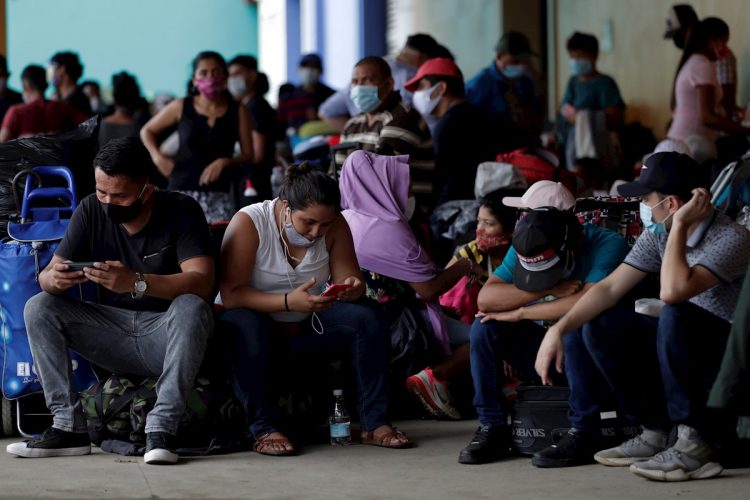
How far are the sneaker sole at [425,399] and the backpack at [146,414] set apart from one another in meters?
0.90

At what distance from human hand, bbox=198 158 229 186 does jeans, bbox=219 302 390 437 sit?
2386mm

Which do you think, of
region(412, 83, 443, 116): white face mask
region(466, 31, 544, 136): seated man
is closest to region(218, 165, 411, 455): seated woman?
region(412, 83, 443, 116): white face mask

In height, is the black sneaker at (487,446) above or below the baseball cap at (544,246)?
below

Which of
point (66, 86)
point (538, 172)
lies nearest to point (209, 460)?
point (538, 172)

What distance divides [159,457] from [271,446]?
1.49 ft

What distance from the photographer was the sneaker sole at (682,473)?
450 cm

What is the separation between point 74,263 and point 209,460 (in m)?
0.91

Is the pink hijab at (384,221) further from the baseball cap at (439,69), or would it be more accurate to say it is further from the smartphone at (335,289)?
the baseball cap at (439,69)

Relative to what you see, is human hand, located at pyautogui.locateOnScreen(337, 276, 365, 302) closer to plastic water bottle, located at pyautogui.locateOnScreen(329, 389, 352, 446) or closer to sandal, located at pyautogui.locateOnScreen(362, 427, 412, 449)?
plastic water bottle, located at pyautogui.locateOnScreen(329, 389, 352, 446)

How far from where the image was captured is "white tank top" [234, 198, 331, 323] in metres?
5.34

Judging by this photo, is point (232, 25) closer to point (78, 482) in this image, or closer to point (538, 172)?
point (538, 172)

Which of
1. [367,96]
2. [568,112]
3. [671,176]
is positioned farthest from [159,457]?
[568,112]

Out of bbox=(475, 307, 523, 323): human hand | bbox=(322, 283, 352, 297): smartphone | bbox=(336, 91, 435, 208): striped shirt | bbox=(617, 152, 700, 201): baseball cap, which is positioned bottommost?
bbox=(475, 307, 523, 323): human hand

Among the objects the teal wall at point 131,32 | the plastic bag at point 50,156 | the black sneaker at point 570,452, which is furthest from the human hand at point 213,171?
the teal wall at point 131,32
